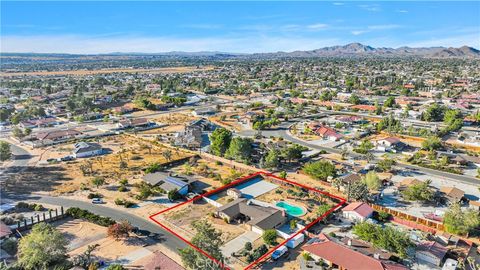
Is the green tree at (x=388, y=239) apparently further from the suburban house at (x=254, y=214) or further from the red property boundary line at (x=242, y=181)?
the suburban house at (x=254, y=214)

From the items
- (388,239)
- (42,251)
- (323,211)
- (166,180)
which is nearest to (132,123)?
(166,180)

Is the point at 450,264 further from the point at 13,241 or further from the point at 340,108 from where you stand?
the point at 340,108

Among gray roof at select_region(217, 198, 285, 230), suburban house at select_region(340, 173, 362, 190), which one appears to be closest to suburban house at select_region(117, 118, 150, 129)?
gray roof at select_region(217, 198, 285, 230)

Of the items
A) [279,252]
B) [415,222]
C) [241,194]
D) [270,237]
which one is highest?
[270,237]

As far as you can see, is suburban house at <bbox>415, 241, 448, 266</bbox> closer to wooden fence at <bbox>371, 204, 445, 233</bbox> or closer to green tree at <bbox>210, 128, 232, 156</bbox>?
wooden fence at <bbox>371, 204, 445, 233</bbox>

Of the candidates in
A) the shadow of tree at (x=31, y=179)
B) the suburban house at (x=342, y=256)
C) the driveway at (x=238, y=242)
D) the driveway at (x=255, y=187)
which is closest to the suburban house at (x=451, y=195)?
the suburban house at (x=342, y=256)

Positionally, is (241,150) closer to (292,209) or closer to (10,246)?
(292,209)
